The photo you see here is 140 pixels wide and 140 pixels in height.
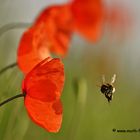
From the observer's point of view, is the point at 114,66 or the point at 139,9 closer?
the point at 114,66

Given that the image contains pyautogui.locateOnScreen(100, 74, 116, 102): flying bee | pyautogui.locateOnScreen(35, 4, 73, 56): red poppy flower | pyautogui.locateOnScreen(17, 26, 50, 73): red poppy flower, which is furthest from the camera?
pyautogui.locateOnScreen(35, 4, 73, 56): red poppy flower

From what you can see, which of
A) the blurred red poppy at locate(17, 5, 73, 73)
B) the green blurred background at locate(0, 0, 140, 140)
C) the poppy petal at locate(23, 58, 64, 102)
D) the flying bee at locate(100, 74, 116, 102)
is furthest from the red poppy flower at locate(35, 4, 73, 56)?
the poppy petal at locate(23, 58, 64, 102)

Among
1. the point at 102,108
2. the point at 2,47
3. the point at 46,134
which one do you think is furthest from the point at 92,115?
the point at 46,134

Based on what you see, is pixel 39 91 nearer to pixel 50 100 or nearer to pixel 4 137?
pixel 50 100

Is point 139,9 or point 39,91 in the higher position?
point 139,9

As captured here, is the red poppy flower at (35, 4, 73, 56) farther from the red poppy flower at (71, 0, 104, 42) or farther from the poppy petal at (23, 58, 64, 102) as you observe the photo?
the poppy petal at (23, 58, 64, 102)

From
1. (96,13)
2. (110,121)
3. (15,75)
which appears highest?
(96,13)
